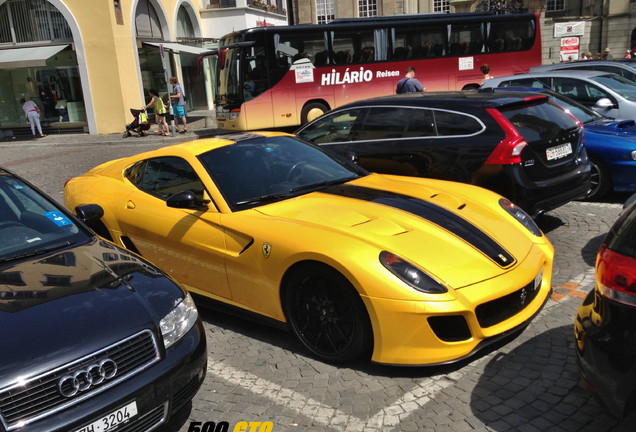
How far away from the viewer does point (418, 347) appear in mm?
3480

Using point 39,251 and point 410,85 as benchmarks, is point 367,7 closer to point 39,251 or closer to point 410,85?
point 410,85

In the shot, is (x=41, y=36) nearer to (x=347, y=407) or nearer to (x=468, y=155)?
(x=468, y=155)

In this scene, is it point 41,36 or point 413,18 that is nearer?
point 413,18

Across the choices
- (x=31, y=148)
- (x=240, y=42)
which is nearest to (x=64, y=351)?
(x=240, y=42)

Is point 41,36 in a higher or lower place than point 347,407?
higher

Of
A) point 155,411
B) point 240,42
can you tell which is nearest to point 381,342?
point 155,411

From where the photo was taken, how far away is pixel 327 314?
3.79 metres

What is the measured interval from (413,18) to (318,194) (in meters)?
15.5

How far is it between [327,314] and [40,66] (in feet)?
77.3

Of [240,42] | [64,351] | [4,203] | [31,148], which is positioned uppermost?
[240,42]

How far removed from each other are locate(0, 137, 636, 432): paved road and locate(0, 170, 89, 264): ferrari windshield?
1348 mm

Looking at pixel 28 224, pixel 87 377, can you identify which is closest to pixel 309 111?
pixel 28 224

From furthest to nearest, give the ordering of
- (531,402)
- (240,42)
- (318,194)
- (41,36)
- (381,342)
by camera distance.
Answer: (41,36) → (240,42) → (318,194) → (381,342) → (531,402)

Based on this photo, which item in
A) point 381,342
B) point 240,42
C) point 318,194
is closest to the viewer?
point 381,342
